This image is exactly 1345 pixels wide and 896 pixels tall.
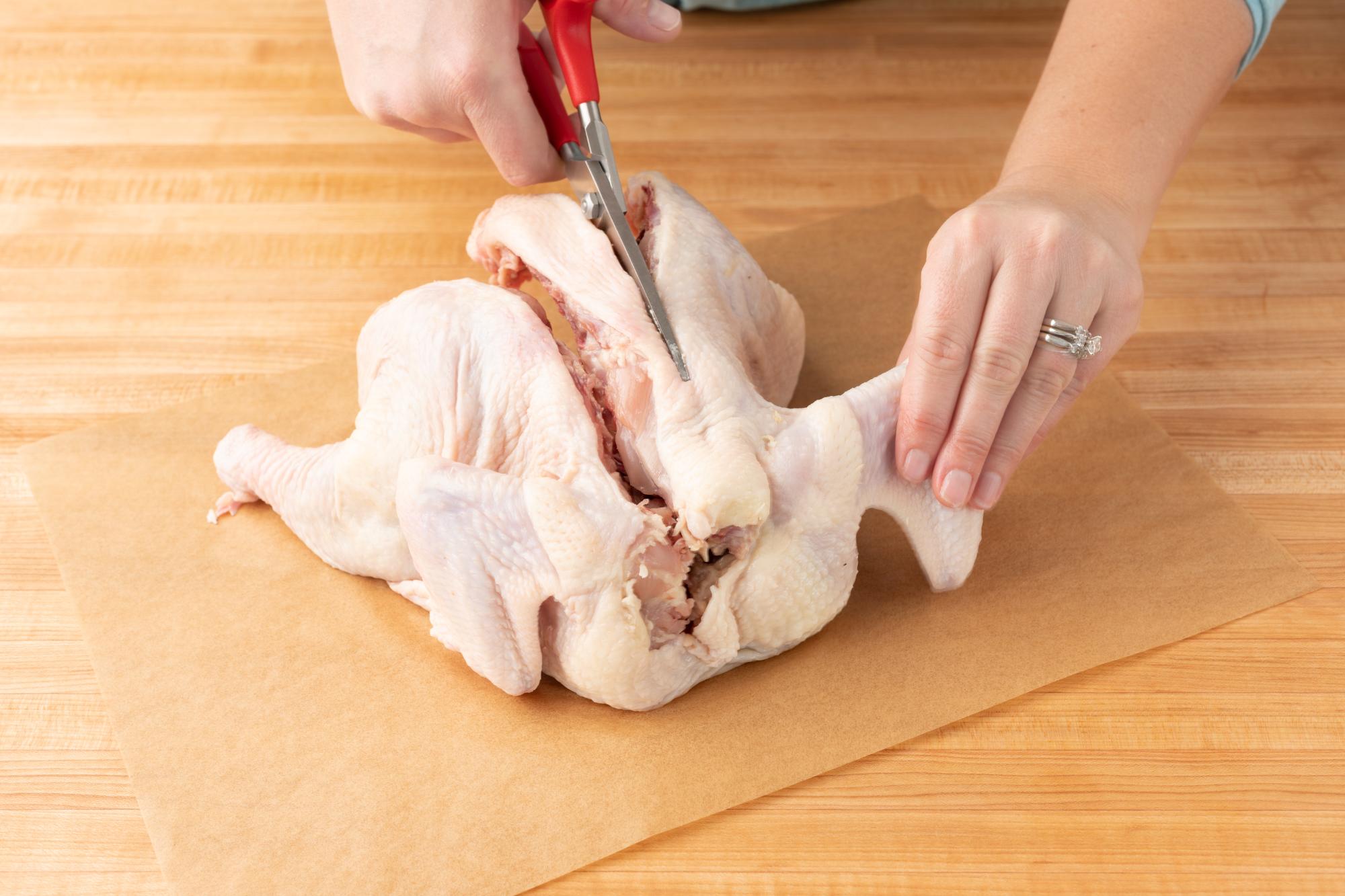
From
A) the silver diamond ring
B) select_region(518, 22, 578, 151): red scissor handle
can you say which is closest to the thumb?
select_region(518, 22, 578, 151): red scissor handle

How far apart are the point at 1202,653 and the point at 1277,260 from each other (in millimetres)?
1334

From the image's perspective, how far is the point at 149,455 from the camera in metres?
2.47

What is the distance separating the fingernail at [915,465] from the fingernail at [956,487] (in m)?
0.04

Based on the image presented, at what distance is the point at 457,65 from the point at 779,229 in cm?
118

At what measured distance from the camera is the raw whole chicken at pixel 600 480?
1.90 m

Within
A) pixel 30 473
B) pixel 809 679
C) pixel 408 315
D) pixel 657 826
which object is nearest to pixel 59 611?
pixel 30 473

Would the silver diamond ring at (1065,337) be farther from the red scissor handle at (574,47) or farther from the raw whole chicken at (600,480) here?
the red scissor handle at (574,47)

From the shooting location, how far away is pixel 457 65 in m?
2.15

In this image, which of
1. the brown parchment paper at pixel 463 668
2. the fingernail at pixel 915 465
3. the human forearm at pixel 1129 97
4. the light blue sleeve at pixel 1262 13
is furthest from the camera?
the light blue sleeve at pixel 1262 13

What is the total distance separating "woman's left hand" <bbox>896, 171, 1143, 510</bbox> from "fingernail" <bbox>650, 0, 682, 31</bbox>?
2.45 ft

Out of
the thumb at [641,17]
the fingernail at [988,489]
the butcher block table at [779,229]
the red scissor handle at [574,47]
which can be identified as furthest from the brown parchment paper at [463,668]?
the thumb at [641,17]

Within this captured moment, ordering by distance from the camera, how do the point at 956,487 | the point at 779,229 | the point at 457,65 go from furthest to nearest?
the point at 779,229, the point at 457,65, the point at 956,487

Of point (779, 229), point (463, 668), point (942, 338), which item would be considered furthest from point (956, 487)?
point (779, 229)

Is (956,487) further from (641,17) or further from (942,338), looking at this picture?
(641,17)
